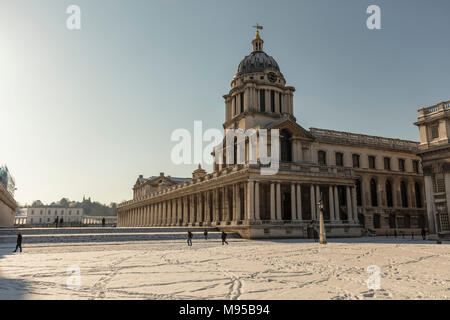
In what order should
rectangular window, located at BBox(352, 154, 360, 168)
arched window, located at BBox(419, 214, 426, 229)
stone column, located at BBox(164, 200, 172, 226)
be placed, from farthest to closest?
stone column, located at BBox(164, 200, 172, 226) → arched window, located at BBox(419, 214, 426, 229) → rectangular window, located at BBox(352, 154, 360, 168)

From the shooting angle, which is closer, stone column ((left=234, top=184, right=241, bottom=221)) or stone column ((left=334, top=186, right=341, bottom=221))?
stone column ((left=234, top=184, right=241, bottom=221))

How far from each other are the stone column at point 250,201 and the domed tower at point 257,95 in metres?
13.3

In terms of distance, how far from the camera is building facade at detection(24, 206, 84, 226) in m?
153

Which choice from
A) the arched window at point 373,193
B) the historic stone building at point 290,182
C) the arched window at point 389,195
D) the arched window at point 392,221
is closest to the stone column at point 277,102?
the historic stone building at point 290,182

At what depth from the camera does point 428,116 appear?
1570 inches

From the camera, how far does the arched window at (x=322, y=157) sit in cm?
5325

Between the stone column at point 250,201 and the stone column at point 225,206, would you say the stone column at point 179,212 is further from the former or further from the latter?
the stone column at point 250,201

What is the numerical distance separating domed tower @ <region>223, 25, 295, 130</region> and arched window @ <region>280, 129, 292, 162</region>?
3800mm

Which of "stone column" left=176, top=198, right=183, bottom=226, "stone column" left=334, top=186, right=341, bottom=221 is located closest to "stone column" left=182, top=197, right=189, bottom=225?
"stone column" left=176, top=198, right=183, bottom=226

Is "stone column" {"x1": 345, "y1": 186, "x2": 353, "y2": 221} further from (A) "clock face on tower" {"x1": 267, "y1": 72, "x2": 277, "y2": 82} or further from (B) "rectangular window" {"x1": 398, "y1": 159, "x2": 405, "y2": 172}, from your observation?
(A) "clock face on tower" {"x1": 267, "y1": 72, "x2": 277, "y2": 82}

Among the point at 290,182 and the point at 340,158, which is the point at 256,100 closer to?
the point at 290,182

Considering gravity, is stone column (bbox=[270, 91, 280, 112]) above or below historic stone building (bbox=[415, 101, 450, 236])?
above
